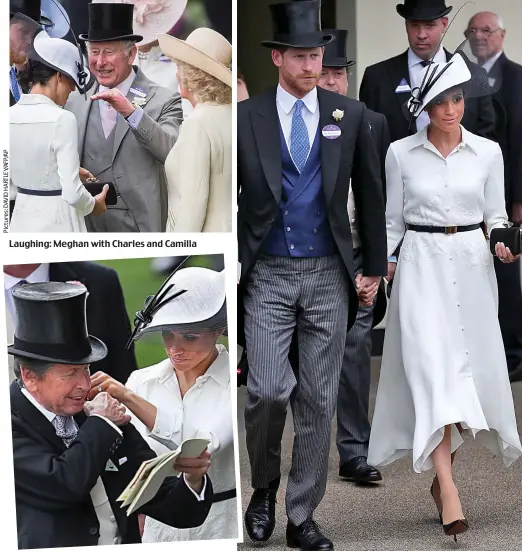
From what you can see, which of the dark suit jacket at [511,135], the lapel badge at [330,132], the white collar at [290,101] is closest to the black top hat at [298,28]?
the white collar at [290,101]

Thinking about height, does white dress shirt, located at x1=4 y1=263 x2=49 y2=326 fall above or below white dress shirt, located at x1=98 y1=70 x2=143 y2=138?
Result: below

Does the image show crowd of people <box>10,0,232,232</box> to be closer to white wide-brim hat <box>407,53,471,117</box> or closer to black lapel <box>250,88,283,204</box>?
black lapel <box>250,88,283,204</box>

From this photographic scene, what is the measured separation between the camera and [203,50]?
14.5ft

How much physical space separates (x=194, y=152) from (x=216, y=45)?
333mm

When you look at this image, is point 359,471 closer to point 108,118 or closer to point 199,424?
point 199,424

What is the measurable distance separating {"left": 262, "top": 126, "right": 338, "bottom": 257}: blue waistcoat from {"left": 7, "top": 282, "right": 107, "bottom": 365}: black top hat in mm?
1030

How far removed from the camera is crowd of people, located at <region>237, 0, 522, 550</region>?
5.14m

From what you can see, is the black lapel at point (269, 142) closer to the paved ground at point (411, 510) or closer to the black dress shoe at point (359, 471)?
the paved ground at point (411, 510)

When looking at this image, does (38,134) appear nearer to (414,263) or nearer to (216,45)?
(216,45)

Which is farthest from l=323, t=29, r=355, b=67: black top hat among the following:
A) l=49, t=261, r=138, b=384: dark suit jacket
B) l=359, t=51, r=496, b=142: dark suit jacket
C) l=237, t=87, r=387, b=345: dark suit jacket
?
l=49, t=261, r=138, b=384: dark suit jacket

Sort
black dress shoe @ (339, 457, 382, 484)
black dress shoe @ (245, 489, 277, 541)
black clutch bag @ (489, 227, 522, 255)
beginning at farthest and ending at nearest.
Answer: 1. black dress shoe @ (339, 457, 382, 484)
2. black clutch bag @ (489, 227, 522, 255)
3. black dress shoe @ (245, 489, 277, 541)

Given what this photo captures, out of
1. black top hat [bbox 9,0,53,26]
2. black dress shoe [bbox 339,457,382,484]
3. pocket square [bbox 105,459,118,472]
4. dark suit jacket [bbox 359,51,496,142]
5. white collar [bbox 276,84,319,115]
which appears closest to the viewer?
→ black top hat [bbox 9,0,53,26]

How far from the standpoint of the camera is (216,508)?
4.44m

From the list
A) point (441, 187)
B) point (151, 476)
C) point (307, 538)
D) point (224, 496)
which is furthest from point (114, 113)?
point (307, 538)
